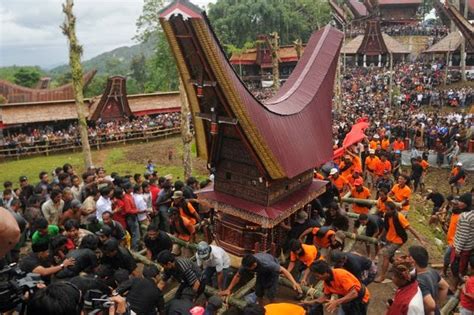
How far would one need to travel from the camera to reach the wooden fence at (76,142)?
73.1 feet

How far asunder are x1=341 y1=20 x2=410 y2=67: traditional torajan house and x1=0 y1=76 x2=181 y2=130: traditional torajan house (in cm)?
1950

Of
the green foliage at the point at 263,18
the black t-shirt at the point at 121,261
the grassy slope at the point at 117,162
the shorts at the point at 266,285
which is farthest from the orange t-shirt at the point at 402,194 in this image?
the green foliage at the point at 263,18

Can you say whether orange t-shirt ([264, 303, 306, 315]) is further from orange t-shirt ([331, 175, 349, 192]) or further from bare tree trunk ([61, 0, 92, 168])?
bare tree trunk ([61, 0, 92, 168])

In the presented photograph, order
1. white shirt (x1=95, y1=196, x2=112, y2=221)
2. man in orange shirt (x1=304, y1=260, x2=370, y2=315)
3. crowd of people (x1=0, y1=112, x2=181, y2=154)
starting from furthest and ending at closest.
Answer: crowd of people (x1=0, y1=112, x2=181, y2=154) → white shirt (x1=95, y1=196, x2=112, y2=221) → man in orange shirt (x1=304, y1=260, x2=370, y2=315)

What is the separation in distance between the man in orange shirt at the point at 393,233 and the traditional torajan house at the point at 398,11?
4901cm

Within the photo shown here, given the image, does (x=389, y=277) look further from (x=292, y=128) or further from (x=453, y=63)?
(x=453, y=63)

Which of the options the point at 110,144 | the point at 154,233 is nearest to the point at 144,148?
the point at 110,144

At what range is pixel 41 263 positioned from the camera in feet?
20.4

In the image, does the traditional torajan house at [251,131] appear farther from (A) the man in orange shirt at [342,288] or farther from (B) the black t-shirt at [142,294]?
(B) the black t-shirt at [142,294]

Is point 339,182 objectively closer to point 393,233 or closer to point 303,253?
point 393,233

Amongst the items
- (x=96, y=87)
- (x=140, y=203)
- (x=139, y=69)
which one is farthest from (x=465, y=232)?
(x=139, y=69)

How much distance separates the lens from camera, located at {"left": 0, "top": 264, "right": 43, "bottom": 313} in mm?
3234

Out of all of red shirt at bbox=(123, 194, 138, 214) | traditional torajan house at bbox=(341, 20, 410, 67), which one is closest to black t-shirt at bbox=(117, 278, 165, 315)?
red shirt at bbox=(123, 194, 138, 214)

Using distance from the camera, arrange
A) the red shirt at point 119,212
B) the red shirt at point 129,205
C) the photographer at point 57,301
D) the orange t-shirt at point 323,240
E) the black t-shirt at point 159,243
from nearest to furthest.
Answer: the photographer at point 57,301, the black t-shirt at point 159,243, the orange t-shirt at point 323,240, the red shirt at point 119,212, the red shirt at point 129,205
